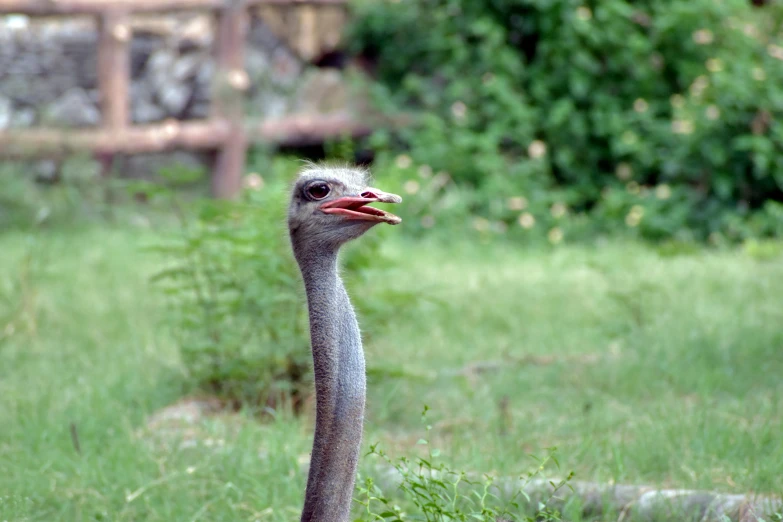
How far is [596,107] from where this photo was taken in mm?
9062

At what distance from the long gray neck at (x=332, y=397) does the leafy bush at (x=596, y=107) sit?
19.0 ft

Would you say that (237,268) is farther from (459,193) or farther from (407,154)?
(407,154)

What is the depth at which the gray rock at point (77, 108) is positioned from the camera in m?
9.61

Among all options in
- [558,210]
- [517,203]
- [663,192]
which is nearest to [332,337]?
[517,203]

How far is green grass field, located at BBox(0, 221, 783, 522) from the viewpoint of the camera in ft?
11.3

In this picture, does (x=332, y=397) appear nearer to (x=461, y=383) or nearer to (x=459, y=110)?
(x=461, y=383)

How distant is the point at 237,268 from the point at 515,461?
1.44 m

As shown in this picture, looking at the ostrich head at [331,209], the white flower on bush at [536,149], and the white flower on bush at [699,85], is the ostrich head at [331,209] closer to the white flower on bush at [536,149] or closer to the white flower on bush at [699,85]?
the white flower on bush at [536,149]

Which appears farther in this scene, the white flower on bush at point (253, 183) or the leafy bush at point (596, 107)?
the leafy bush at point (596, 107)

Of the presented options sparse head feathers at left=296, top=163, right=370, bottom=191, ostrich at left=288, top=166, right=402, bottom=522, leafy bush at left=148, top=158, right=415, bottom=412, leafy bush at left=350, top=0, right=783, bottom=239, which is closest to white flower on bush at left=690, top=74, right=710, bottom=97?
leafy bush at left=350, top=0, right=783, bottom=239

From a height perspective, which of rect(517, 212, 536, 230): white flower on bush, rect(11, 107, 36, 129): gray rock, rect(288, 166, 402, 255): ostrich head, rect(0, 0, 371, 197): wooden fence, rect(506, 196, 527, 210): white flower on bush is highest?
rect(288, 166, 402, 255): ostrich head

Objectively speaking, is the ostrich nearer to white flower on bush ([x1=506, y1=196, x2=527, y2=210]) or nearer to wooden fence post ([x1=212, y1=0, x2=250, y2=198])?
white flower on bush ([x1=506, y1=196, x2=527, y2=210])

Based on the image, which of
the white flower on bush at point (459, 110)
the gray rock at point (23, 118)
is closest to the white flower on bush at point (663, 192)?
the white flower on bush at point (459, 110)

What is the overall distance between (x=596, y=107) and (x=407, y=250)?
2.50 m
